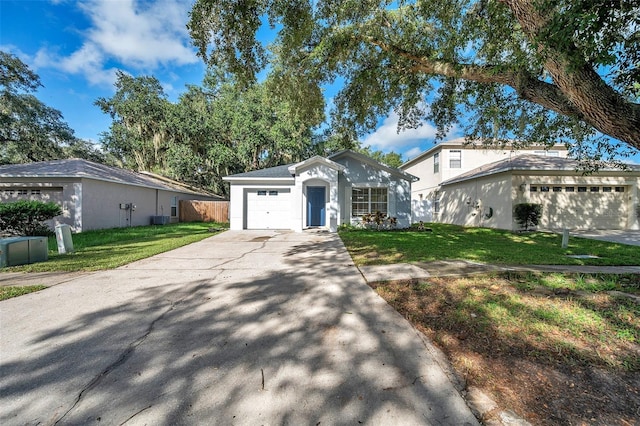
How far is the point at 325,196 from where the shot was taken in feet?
47.7

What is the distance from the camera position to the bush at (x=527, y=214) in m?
13.1

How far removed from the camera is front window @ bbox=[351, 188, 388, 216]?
14751 millimetres

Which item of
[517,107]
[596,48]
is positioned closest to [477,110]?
[517,107]

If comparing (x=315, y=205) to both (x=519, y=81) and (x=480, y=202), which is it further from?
(x=519, y=81)

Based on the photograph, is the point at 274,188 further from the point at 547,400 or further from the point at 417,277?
the point at 547,400

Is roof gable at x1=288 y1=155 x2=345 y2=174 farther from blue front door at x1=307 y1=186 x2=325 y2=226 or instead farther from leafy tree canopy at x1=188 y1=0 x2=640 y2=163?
leafy tree canopy at x1=188 y1=0 x2=640 y2=163

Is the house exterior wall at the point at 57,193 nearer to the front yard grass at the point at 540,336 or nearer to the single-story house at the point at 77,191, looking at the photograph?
the single-story house at the point at 77,191

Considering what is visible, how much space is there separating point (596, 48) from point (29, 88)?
3164 centimetres

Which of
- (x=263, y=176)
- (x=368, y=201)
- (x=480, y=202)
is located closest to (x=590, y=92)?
Answer: (x=368, y=201)

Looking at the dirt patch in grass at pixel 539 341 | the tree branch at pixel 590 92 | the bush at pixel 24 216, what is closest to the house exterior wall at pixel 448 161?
the tree branch at pixel 590 92

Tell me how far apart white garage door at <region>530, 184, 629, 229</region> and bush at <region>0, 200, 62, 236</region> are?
877 inches

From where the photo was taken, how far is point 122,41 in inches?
441

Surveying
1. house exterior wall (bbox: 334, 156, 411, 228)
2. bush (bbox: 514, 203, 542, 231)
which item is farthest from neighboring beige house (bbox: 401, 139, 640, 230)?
house exterior wall (bbox: 334, 156, 411, 228)

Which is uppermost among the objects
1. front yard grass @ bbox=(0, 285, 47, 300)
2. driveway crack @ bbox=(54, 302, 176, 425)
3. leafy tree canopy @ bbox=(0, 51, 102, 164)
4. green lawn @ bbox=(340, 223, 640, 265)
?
leafy tree canopy @ bbox=(0, 51, 102, 164)
